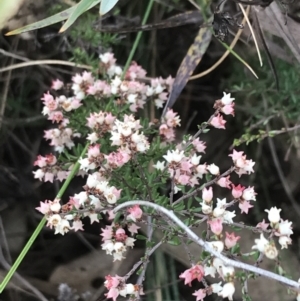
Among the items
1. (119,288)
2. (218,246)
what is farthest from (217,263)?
(119,288)

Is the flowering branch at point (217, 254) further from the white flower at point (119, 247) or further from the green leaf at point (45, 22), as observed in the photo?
the green leaf at point (45, 22)

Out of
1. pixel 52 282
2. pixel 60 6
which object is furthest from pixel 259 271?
pixel 60 6

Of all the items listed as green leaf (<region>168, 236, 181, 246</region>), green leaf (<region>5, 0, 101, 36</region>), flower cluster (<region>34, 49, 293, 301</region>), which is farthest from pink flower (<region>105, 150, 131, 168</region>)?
green leaf (<region>5, 0, 101, 36</region>)

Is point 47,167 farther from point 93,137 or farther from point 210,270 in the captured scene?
point 210,270

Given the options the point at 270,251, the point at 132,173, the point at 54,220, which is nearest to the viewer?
the point at 270,251

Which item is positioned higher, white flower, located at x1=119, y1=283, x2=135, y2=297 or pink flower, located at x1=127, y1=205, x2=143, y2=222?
pink flower, located at x1=127, y1=205, x2=143, y2=222

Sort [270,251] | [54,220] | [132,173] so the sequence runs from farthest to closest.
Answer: [132,173] < [54,220] < [270,251]

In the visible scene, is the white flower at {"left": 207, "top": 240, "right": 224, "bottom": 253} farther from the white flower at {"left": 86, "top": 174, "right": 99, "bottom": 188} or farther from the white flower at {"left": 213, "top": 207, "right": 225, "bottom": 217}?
the white flower at {"left": 86, "top": 174, "right": 99, "bottom": 188}

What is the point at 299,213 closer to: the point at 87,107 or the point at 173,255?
the point at 173,255

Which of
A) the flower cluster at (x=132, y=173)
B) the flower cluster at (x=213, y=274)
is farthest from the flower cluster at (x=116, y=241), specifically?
the flower cluster at (x=213, y=274)

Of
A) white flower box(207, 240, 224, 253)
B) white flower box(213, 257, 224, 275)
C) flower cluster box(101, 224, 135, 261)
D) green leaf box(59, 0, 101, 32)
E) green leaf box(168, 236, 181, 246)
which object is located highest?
green leaf box(59, 0, 101, 32)
